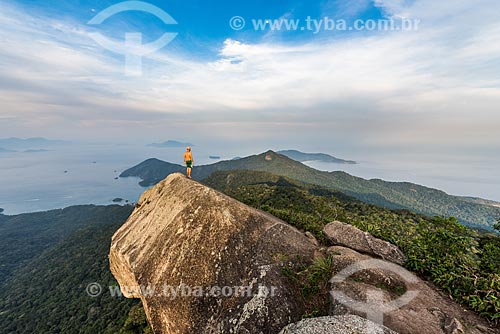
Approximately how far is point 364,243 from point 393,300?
4.10m

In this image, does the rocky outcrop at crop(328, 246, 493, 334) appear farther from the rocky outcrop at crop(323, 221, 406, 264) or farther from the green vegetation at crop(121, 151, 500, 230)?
the green vegetation at crop(121, 151, 500, 230)

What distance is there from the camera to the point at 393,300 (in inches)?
308

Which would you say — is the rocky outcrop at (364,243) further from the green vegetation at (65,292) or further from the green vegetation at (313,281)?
the green vegetation at (65,292)

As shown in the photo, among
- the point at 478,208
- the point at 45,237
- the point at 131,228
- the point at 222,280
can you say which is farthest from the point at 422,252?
the point at 478,208

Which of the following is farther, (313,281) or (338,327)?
(313,281)

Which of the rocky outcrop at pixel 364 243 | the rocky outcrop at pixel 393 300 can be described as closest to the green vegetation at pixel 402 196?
the rocky outcrop at pixel 364 243

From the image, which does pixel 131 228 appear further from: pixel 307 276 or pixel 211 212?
pixel 307 276

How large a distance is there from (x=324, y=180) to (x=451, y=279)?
173 m

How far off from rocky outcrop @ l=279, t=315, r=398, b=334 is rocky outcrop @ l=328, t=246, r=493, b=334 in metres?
1.38

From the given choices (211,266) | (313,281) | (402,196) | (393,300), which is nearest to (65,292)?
(211,266)

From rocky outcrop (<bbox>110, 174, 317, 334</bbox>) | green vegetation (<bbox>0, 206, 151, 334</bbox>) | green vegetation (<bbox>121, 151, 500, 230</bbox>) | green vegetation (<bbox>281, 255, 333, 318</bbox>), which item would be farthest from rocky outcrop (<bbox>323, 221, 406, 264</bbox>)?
green vegetation (<bbox>121, 151, 500, 230</bbox>)

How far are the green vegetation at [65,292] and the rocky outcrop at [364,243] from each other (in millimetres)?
21385

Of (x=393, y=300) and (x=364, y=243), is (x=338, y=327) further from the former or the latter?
(x=364, y=243)

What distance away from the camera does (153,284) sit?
384 inches
